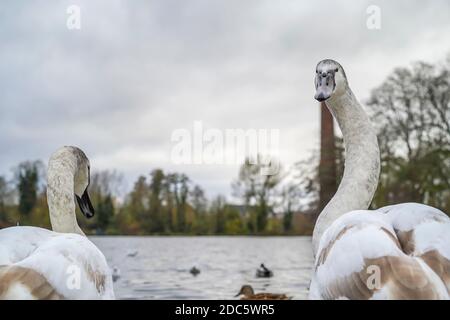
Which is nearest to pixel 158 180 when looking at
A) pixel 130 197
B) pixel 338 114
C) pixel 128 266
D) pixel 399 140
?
pixel 130 197

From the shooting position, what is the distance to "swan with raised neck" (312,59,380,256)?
15.4 feet

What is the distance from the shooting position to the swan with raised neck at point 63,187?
542cm

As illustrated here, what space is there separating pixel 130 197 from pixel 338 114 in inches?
1698

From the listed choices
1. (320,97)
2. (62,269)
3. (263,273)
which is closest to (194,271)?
(263,273)

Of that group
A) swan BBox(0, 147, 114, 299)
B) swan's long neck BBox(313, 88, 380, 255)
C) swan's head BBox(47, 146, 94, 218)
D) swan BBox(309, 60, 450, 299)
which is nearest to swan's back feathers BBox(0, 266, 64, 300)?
swan BBox(0, 147, 114, 299)

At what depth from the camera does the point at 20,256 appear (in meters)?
3.62

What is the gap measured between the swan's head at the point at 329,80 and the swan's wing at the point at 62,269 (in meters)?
2.03

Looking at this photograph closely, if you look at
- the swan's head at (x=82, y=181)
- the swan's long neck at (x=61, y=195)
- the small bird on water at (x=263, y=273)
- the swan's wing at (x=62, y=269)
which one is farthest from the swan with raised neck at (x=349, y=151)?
the small bird on water at (x=263, y=273)

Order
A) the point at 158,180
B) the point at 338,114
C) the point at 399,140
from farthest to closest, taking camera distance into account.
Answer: the point at 158,180 < the point at 399,140 < the point at 338,114

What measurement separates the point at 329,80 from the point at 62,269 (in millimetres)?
2526
